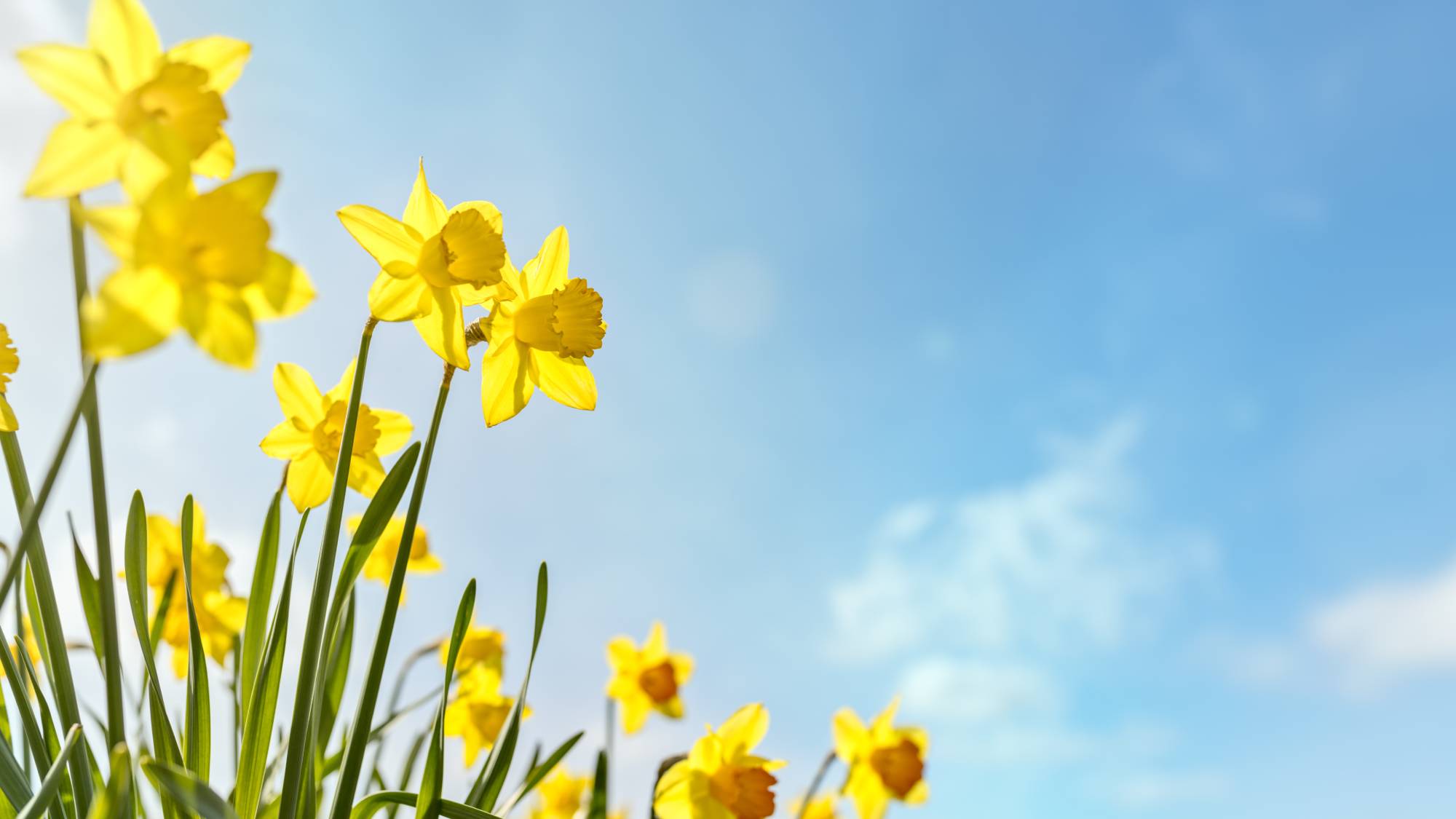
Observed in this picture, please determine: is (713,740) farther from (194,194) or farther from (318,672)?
(194,194)

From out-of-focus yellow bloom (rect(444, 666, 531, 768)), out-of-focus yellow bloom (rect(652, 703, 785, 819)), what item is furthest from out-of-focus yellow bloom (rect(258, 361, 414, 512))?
out-of-focus yellow bloom (rect(444, 666, 531, 768))

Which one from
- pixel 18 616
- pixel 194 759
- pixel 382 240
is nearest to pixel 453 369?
pixel 382 240

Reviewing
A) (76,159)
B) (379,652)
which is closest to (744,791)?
(379,652)

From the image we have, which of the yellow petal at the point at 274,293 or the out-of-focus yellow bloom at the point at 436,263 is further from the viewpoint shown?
the out-of-focus yellow bloom at the point at 436,263

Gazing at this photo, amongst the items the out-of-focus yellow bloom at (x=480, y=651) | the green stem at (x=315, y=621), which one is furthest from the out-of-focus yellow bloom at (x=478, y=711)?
the green stem at (x=315, y=621)

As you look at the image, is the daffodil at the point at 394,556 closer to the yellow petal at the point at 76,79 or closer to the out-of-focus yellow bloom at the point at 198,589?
the out-of-focus yellow bloom at the point at 198,589
